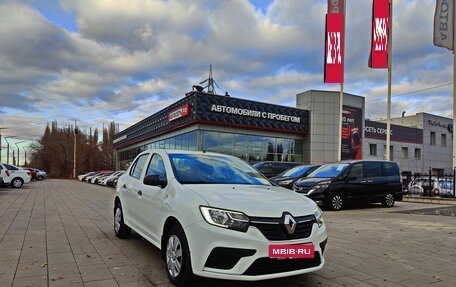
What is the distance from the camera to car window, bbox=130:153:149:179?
6.37 metres

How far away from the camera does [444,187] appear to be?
18.7 metres

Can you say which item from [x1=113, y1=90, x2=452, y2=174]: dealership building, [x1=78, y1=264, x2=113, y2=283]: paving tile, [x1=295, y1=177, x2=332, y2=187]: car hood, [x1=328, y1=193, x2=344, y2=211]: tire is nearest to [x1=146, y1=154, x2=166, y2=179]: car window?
[x1=78, y1=264, x2=113, y2=283]: paving tile

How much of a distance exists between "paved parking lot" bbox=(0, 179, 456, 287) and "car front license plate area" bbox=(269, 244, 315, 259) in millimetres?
696

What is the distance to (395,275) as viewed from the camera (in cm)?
501

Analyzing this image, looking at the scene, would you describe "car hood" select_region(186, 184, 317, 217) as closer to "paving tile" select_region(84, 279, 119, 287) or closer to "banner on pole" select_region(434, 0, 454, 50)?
"paving tile" select_region(84, 279, 119, 287)

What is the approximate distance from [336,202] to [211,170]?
843 centimetres

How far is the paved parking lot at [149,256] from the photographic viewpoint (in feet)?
15.2

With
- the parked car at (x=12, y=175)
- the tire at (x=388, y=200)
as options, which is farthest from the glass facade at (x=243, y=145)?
the tire at (x=388, y=200)

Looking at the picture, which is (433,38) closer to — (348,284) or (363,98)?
A: (348,284)

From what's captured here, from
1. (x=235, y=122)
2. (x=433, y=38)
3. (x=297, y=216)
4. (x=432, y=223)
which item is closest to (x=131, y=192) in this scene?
(x=297, y=216)

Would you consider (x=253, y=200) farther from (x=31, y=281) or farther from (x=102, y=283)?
(x=31, y=281)

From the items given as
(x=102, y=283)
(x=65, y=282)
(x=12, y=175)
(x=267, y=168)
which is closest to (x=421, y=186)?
(x=267, y=168)

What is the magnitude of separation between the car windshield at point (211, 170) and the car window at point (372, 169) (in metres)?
8.93

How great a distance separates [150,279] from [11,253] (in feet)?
8.69
